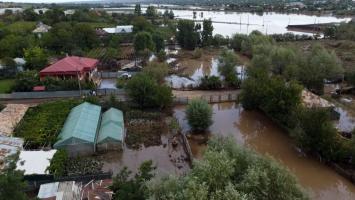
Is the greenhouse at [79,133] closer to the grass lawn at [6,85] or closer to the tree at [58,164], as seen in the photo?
the tree at [58,164]

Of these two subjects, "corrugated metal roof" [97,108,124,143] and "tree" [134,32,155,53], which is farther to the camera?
"tree" [134,32,155,53]

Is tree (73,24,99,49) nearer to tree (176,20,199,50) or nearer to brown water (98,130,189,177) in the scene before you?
tree (176,20,199,50)

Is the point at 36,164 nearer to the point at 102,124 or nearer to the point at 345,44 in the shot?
the point at 102,124

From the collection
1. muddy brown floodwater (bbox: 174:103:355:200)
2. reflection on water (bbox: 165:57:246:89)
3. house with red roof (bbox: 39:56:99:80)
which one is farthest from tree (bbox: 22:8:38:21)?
muddy brown floodwater (bbox: 174:103:355:200)

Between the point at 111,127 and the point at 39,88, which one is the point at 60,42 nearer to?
the point at 39,88

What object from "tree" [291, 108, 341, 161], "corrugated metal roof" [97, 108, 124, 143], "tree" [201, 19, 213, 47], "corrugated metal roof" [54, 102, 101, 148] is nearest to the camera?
"tree" [291, 108, 341, 161]

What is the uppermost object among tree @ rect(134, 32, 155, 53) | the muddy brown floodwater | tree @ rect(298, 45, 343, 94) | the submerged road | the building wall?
tree @ rect(134, 32, 155, 53)

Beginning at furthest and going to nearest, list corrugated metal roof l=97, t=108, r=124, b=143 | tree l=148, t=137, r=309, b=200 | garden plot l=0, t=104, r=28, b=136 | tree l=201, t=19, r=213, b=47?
tree l=201, t=19, r=213, b=47 → garden plot l=0, t=104, r=28, b=136 → corrugated metal roof l=97, t=108, r=124, b=143 → tree l=148, t=137, r=309, b=200

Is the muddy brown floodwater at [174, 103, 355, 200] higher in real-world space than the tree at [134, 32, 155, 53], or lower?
lower
